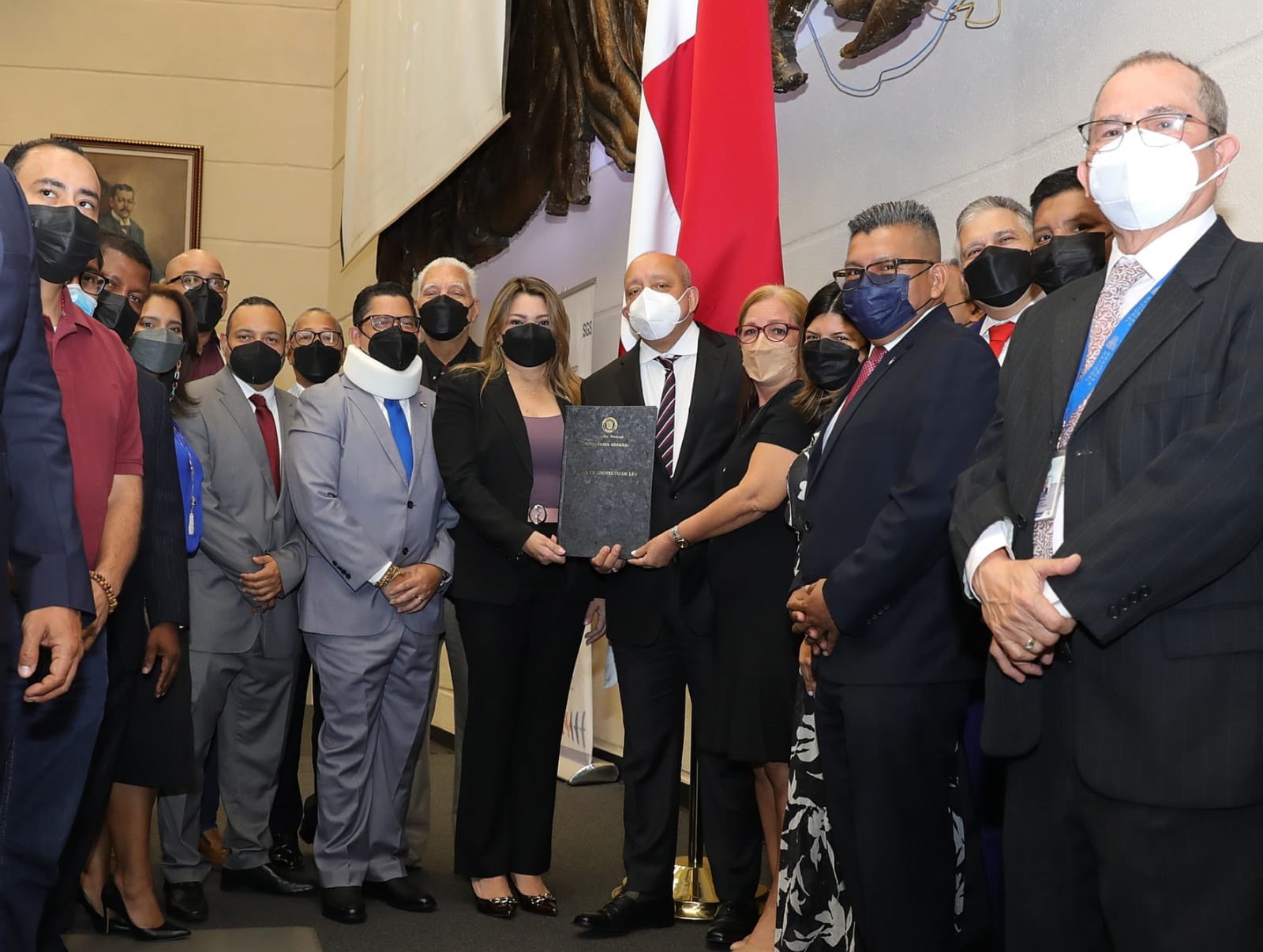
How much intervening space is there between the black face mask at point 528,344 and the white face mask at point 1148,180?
1.82 metres

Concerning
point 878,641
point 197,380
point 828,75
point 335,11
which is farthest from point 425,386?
point 335,11

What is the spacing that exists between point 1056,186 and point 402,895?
89.7 inches

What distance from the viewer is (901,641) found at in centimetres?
217

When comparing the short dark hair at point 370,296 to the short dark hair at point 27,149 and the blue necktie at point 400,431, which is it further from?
the short dark hair at point 27,149

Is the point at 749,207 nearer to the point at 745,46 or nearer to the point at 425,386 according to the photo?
the point at 745,46

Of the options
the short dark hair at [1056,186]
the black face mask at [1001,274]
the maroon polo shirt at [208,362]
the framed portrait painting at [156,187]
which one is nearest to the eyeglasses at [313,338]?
the maroon polo shirt at [208,362]

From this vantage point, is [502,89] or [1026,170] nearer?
[1026,170]

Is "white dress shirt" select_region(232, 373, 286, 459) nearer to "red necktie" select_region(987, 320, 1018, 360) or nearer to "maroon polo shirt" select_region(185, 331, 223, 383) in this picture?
"maroon polo shirt" select_region(185, 331, 223, 383)

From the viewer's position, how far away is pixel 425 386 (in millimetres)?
3609

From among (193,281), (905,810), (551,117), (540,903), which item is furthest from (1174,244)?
(551,117)

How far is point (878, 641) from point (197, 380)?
2.18 metres

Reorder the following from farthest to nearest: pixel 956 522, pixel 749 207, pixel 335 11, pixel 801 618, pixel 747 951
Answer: pixel 335 11 → pixel 749 207 → pixel 747 951 → pixel 801 618 → pixel 956 522

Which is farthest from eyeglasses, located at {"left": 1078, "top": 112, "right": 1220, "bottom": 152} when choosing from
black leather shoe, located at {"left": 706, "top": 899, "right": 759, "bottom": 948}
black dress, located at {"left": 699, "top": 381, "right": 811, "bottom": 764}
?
black leather shoe, located at {"left": 706, "top": 899, "right": 759, "bottom": 948}

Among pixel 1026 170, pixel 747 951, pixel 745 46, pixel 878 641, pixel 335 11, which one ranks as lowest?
pixel 747 951
